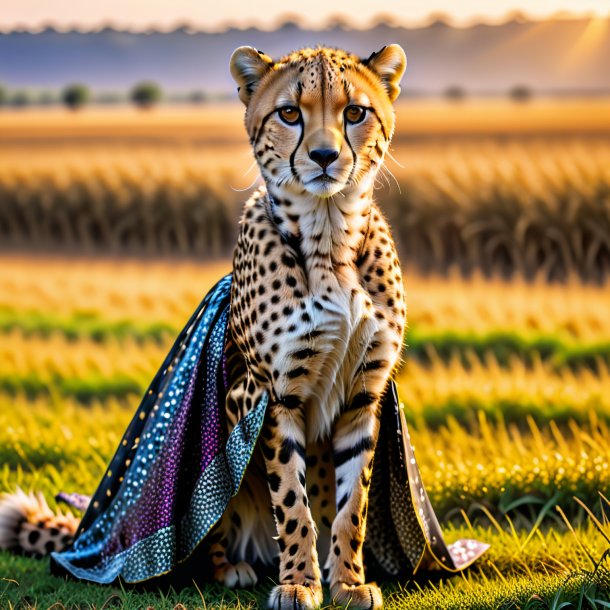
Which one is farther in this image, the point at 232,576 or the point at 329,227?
the point at 232,576

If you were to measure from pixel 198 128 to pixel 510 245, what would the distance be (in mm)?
19589

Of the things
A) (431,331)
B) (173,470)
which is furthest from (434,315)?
(173,470)

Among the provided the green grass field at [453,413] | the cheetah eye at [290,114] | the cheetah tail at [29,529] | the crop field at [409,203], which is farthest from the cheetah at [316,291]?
the crop field at [409,203]

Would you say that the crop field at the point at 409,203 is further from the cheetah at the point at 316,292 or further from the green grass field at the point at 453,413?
the cheetah at the point at 316,292

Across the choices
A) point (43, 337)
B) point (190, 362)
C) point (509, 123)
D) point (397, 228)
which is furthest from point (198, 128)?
point (190, 362)

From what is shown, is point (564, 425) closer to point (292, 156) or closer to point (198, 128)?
point (292, 156)

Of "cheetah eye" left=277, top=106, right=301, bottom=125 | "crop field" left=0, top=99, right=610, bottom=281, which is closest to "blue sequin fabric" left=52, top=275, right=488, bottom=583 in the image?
"cheetah eye" left=277, top=106, right=301, bottom=125

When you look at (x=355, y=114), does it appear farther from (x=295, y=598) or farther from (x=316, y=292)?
(x=295, y=598)

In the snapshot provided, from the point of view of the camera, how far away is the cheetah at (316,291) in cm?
335

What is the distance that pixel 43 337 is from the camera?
9617 millimetres

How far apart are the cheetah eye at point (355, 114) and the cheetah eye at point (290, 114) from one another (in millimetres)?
155

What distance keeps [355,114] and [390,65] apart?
287 mm

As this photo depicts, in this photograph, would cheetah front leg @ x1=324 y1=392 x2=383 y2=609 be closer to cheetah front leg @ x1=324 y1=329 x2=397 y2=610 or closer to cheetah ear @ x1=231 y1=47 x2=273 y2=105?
cheetah front leg @ x1=324 y1=329 x2=397 y2=610

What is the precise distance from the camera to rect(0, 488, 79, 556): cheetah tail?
14.7ft
